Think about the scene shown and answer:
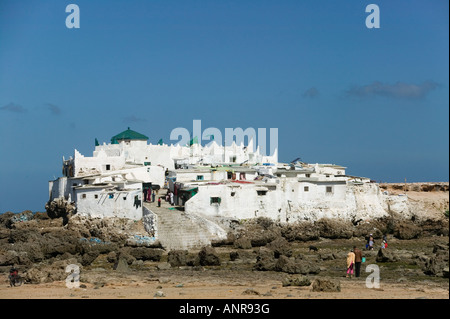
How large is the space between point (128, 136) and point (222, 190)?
20050 millimetres

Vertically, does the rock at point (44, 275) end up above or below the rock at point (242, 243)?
below

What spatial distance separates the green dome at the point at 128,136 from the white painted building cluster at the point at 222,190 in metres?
4.63

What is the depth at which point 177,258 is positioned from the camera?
33094 mm

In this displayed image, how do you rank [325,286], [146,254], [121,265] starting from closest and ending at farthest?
[325,286]
[121,265]
[146,254]

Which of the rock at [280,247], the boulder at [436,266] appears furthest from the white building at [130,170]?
the boulder at [436,266]

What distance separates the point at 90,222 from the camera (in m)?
41.2

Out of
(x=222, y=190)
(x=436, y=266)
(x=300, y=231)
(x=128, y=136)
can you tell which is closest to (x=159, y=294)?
(x=436, y=266)

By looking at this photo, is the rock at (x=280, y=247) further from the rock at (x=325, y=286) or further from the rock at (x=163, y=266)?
the rock at (x=325, y=286)

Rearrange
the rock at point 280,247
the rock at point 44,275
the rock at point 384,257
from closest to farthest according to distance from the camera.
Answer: the rock at point 44,275
the rock at point 384,257
the rock at point 280,247

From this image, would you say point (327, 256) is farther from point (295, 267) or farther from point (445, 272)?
point (445, 272)

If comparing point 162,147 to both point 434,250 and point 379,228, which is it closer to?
point 379,228

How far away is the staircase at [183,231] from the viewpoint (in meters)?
37.3
